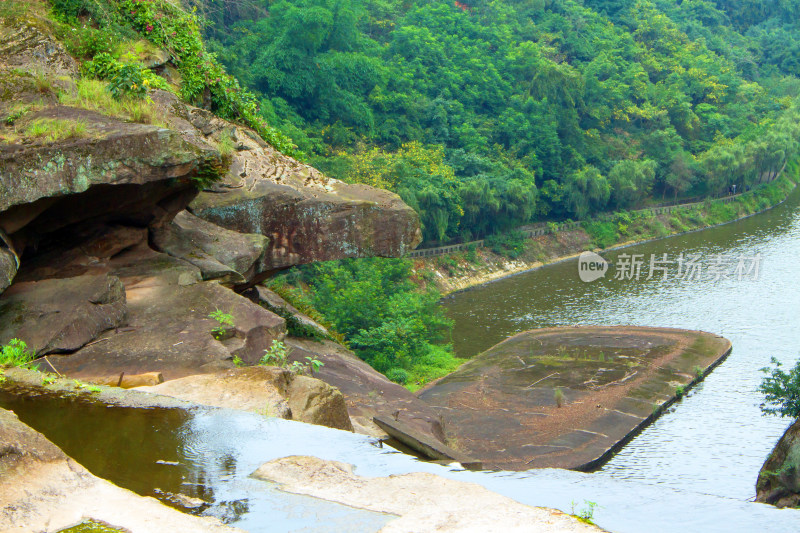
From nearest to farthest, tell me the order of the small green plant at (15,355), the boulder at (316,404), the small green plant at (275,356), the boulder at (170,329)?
1. the boulder at (316,404)
2. the small green plant at (15,355)
3. the boulder at (170,329)
4. the small green plant at (275,356)

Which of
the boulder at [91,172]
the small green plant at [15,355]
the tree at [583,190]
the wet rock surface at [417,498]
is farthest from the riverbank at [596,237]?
the wet rock surface at [417,498]

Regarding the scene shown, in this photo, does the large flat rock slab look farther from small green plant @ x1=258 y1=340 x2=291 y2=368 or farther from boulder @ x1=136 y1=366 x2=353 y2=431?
boulder @ x1=136 y1=366 x2=353 y2=431

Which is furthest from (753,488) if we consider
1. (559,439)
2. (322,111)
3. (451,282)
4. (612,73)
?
(612,73)

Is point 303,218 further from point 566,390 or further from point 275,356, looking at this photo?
point 566,390

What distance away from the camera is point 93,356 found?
855 cm

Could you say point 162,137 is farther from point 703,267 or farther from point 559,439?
point 703,267

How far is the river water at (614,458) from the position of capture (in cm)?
490

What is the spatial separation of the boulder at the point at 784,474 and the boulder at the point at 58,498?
11.1 m

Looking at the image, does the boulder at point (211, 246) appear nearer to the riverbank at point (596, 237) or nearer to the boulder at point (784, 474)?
the boulder at point (784, 474)

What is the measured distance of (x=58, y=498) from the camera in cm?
458

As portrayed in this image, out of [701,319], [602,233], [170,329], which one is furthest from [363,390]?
[602,233]

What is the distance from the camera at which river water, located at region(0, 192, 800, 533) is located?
490 centimetres

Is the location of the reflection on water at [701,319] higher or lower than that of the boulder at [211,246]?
lower

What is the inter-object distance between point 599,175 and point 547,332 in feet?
73.0
